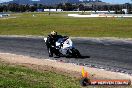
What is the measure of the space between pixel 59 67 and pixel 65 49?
4347mm

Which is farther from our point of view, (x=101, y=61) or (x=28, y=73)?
(x=101, y=61)

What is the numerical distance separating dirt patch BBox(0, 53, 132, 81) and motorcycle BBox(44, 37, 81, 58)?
1.58 m

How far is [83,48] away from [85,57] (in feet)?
17.8

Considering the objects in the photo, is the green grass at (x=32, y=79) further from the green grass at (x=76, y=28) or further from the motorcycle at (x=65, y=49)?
the green grass at (x=76, y=28)

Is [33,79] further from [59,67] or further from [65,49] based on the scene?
[65,49]

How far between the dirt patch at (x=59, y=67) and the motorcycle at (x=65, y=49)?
158 centimetres

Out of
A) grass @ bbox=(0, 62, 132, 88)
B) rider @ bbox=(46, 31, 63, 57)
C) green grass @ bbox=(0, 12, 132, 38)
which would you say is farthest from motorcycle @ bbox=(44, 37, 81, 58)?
green grass @ bbox=(0, 12, 132, 38)

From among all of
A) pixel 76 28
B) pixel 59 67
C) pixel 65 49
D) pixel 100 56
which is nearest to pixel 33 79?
pixel 59 67

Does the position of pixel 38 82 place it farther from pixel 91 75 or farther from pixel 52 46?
pixel 52 46

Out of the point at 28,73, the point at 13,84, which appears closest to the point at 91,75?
the point at 28,73

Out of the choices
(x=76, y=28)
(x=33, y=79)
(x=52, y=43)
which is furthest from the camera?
(x=76, y=28)

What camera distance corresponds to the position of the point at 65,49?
25312 millimetres

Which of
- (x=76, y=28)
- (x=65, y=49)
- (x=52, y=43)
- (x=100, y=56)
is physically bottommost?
(x=76, y=28)

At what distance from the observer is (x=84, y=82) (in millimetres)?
14891
